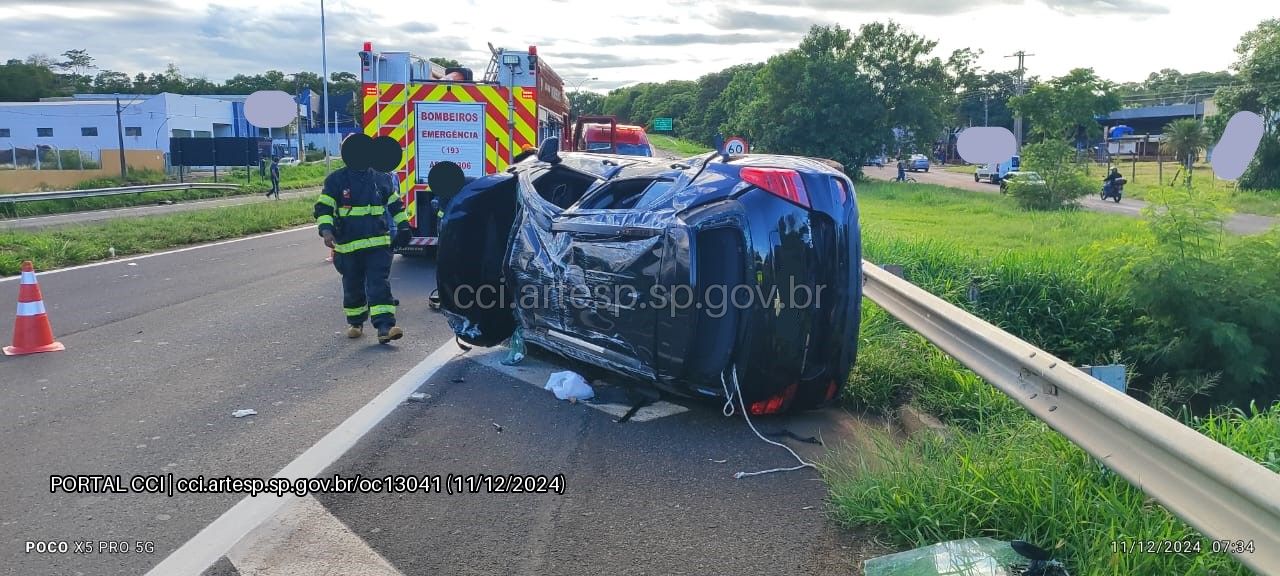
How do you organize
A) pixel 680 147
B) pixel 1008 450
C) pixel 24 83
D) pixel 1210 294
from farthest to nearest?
pixel 24 83 < pixel 680 147 < pixel 1210 294 < pixel 1008 450

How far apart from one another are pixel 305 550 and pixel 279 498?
0.60m

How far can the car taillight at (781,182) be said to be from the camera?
15.8 ft

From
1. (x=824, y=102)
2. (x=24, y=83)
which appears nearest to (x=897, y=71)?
(x=824, y=102)

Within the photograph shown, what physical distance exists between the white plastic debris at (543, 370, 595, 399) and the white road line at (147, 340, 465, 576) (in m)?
0.92

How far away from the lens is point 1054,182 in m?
24.4

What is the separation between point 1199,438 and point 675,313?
2.65 m

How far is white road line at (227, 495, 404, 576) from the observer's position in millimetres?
3406

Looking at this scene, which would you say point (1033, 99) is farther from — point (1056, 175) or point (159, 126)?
point (159, 126)

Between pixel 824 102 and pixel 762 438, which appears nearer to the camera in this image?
pixel 762 438

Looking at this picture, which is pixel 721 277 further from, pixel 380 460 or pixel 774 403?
pixel 380 460

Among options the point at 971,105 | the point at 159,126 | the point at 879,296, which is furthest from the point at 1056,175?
the point at 971,105

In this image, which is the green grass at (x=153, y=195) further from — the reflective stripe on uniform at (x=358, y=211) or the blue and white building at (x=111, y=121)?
the blue and white building at (x=111, y=121)

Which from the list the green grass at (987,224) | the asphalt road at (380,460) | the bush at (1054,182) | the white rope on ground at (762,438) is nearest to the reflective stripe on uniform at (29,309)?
the asphalt road at (380,460)

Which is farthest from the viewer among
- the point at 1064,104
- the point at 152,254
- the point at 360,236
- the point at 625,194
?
the point at 1064,104
